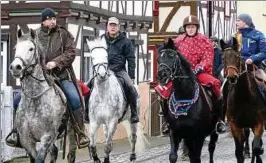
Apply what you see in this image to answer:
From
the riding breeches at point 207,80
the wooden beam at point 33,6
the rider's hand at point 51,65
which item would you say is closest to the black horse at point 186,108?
the riding breeches at point 207,80

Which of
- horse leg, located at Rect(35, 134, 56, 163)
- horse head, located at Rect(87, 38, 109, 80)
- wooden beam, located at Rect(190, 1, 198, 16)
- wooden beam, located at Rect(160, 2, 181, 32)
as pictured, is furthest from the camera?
wooden beam, located at Rect(190, 1, 198, 16)

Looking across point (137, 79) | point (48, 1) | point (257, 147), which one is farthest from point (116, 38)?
point (137, 79)

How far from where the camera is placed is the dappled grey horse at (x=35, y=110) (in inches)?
386

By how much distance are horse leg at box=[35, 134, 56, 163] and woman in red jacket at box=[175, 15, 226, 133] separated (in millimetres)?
2245

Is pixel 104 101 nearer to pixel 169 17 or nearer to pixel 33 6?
pixel 33 6

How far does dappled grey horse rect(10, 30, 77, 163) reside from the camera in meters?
9.80

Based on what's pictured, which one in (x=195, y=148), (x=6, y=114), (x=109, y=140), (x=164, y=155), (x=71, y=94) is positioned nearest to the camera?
(x=195, y=148)

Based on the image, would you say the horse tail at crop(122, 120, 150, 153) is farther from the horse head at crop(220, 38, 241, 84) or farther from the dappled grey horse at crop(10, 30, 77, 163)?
the dappled grey horse at crop(10, 30, 77, 163)

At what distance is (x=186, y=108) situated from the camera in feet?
34.0

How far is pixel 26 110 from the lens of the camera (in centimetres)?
995

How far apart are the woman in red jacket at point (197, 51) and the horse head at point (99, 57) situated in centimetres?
180

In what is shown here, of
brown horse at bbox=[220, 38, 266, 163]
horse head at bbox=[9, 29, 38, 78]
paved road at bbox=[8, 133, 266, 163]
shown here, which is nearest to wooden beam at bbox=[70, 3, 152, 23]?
paved road at bbox=[8, 133, 266, 163]

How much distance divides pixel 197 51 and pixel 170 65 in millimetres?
1326

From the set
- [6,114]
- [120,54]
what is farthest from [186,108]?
[6,114]
